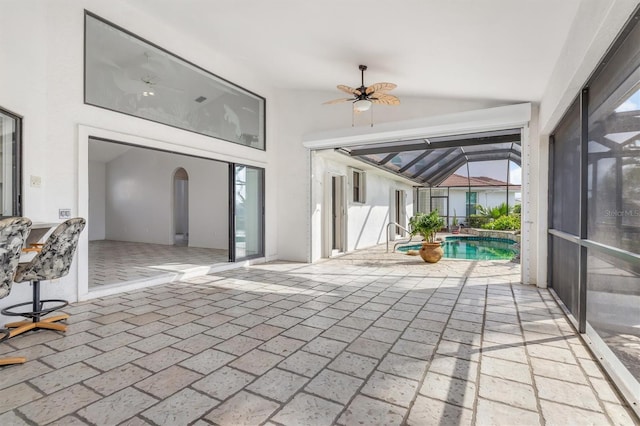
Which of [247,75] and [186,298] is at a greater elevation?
[247,75]

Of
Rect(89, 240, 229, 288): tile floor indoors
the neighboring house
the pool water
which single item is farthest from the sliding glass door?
the neighboring house

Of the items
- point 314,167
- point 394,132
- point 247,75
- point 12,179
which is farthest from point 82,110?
point 394,132

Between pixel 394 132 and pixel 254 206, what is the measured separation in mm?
3059

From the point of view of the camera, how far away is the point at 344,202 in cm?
851

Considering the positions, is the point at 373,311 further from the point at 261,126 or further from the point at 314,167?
the point at 261,126

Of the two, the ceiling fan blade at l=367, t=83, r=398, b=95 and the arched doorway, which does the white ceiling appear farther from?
the arched doorway

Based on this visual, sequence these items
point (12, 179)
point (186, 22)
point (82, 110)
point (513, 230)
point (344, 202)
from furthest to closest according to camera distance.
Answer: point (513, 230), point (344, 202), point (186, 22), point (82, 110), point (12, 179)

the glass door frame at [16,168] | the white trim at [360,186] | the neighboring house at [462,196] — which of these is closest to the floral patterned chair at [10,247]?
the glass door frame at [16,168]

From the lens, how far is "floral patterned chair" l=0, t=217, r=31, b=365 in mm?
2236

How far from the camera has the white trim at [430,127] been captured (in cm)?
477

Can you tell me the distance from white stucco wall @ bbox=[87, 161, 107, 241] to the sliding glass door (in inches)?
286

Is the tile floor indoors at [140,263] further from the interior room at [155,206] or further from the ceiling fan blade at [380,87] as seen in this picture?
the ceiling fan blade at [380,87]

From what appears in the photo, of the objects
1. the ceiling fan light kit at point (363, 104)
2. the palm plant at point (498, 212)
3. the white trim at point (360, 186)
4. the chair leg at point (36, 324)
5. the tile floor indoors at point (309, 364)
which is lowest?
the tile floor indoors at point (309, 364)

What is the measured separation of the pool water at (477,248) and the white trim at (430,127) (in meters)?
4.08
